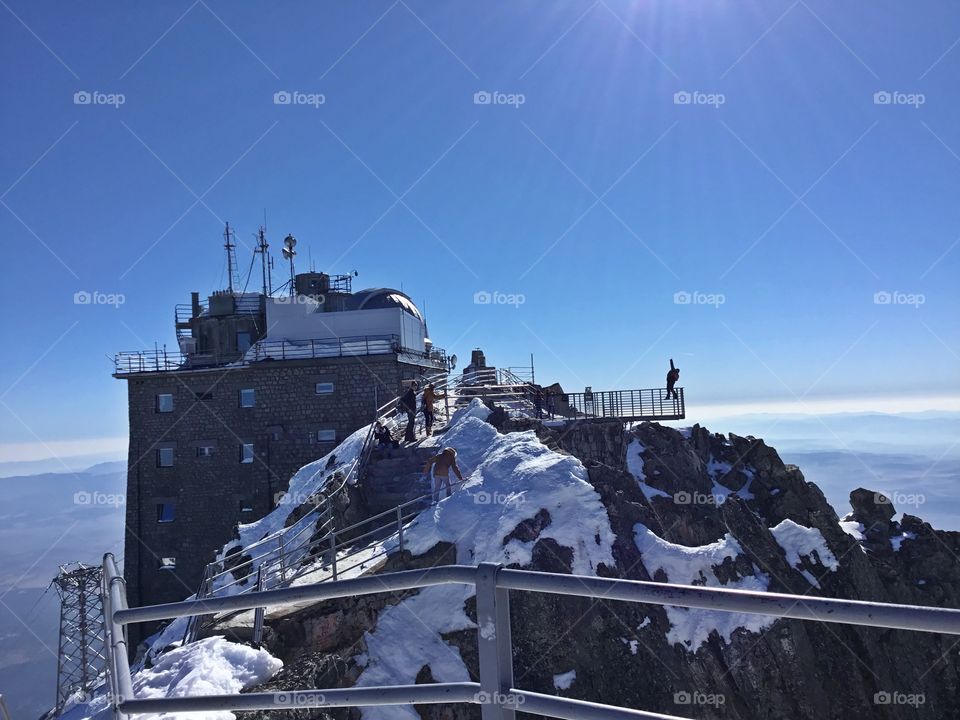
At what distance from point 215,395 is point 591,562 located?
2407 centimetres

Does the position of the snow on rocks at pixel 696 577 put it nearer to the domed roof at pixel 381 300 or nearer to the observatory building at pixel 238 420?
the observatory building at pixel 238 420

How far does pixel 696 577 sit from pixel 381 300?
27.7 m

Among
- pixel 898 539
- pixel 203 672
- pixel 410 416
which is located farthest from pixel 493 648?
pixel 898 539

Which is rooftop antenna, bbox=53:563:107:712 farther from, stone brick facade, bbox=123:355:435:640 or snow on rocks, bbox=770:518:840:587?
snow on rocks, bbox=770:518:840:587

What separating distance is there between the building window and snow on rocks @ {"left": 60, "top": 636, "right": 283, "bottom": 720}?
24.0 m

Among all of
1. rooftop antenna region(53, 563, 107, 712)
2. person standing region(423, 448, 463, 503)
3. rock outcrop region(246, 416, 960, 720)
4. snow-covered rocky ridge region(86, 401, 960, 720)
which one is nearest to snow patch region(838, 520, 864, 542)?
rock outcrop region(246, 416, 960, 720)

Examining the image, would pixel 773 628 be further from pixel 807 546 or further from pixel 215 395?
pixel 215 395

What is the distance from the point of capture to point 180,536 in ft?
107

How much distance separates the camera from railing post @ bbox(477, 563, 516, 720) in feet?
7.88

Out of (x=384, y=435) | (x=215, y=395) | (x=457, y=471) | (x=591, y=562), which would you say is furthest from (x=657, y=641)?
(x=215, y=395)

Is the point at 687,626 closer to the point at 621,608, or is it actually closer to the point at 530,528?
the point at 621,608

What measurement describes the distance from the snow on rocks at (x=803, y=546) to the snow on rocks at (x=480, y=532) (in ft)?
19.1

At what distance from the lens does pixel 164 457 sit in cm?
3312

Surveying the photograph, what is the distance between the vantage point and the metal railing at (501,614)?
191cm
